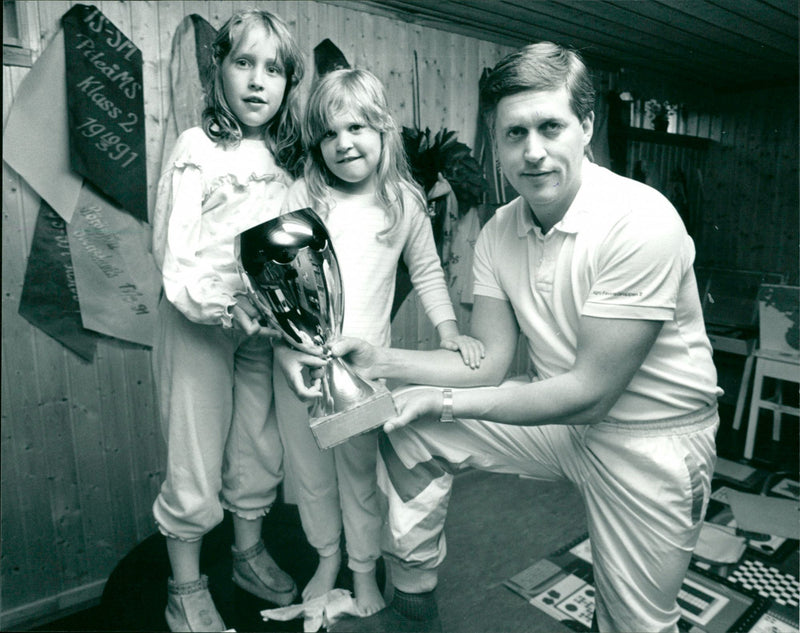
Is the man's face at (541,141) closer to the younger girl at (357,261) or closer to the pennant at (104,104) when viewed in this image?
the younger girl at (357,261)

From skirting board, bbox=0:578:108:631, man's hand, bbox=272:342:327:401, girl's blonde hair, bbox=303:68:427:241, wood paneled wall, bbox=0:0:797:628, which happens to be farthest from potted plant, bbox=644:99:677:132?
skirting board, bbox=0:578:108:631

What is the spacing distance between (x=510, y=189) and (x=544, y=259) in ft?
2.38

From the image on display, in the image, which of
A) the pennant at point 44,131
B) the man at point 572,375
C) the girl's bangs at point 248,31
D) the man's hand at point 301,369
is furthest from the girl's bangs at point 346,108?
the pennant at point 44,131

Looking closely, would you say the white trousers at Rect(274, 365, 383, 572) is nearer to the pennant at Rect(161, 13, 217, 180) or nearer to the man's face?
the man's face

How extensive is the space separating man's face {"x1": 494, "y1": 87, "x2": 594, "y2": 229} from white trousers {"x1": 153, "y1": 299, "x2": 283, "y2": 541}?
0.66 metres

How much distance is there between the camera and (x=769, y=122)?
134 cm

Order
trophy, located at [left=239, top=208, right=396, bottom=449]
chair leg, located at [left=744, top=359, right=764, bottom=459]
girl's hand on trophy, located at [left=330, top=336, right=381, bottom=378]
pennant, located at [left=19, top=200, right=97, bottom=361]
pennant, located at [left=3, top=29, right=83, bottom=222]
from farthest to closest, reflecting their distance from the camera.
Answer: pennant, located at [left=19, top=200, right=97, bottom=361] → pennant, located at [left=3, top=29, right=83, bottom=222] → chair leg, located at [left=744, top=359, right=764, bottom=459] → girl's hand on trophy, located at [left=330, top=336, right=381, bottom=378] → trophy, located at [left=239, top=208, right=396, bottom=449]

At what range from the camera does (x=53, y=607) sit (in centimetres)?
176

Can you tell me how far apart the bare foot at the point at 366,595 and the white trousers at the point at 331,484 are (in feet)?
0.07

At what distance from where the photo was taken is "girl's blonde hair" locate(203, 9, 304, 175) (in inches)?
45.4

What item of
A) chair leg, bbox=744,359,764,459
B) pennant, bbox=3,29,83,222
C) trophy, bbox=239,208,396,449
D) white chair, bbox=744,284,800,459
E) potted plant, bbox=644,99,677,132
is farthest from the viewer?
pennant, bbox=3,29,83,222

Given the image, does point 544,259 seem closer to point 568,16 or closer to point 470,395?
point 470,395

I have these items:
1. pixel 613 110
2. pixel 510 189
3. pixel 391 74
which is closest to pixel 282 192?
pixel 391 74

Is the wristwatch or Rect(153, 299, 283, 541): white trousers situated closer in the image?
the wristwatch
